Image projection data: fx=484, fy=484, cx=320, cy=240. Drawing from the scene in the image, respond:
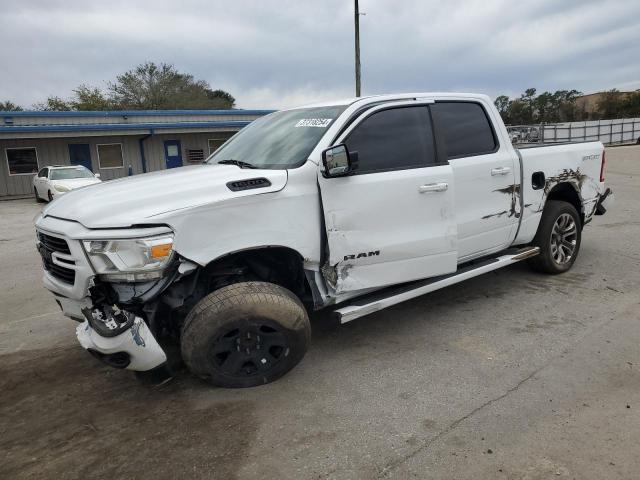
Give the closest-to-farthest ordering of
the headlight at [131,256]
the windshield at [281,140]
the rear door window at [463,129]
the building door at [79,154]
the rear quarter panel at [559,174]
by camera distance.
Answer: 1. the headlight at [131,256]
2. the windshield at [281,140]
3. the rear door window at [463,129]
4. the rear quarter panel at [559,174]
5. the building door at [79,154]

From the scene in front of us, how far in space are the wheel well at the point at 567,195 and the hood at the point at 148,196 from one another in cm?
349

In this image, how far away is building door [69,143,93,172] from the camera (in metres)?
22.8

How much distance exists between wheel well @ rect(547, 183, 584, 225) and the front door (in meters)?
2.01

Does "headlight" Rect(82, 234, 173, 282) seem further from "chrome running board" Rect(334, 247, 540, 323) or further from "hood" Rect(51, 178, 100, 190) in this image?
"hood" Rect(51, 178, 100, 190)

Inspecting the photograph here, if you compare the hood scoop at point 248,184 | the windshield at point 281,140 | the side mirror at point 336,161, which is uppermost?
the windshield at point 281,140

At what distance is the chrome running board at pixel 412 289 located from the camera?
11.7 ft

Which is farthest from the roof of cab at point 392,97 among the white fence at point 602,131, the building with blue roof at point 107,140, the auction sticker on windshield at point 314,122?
the white fence at point 602,131

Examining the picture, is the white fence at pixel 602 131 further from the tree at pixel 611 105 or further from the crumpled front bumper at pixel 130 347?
the crumpled front bumper at pixel 130 347

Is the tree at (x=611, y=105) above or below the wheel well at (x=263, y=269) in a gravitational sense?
above

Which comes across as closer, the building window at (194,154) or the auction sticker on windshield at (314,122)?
the auction sticker on windshield at (314,122)

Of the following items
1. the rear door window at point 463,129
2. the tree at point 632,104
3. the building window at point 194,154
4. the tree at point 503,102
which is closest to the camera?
the rear door window at point 463,129

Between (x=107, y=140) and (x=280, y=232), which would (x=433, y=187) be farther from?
(x=107, y=140)

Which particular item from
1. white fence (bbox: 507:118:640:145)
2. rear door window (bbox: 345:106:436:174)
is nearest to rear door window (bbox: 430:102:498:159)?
rear door window (bbox: 345:106:436:174)

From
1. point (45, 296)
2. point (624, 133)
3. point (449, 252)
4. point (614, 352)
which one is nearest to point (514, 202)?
point (449, 252)
